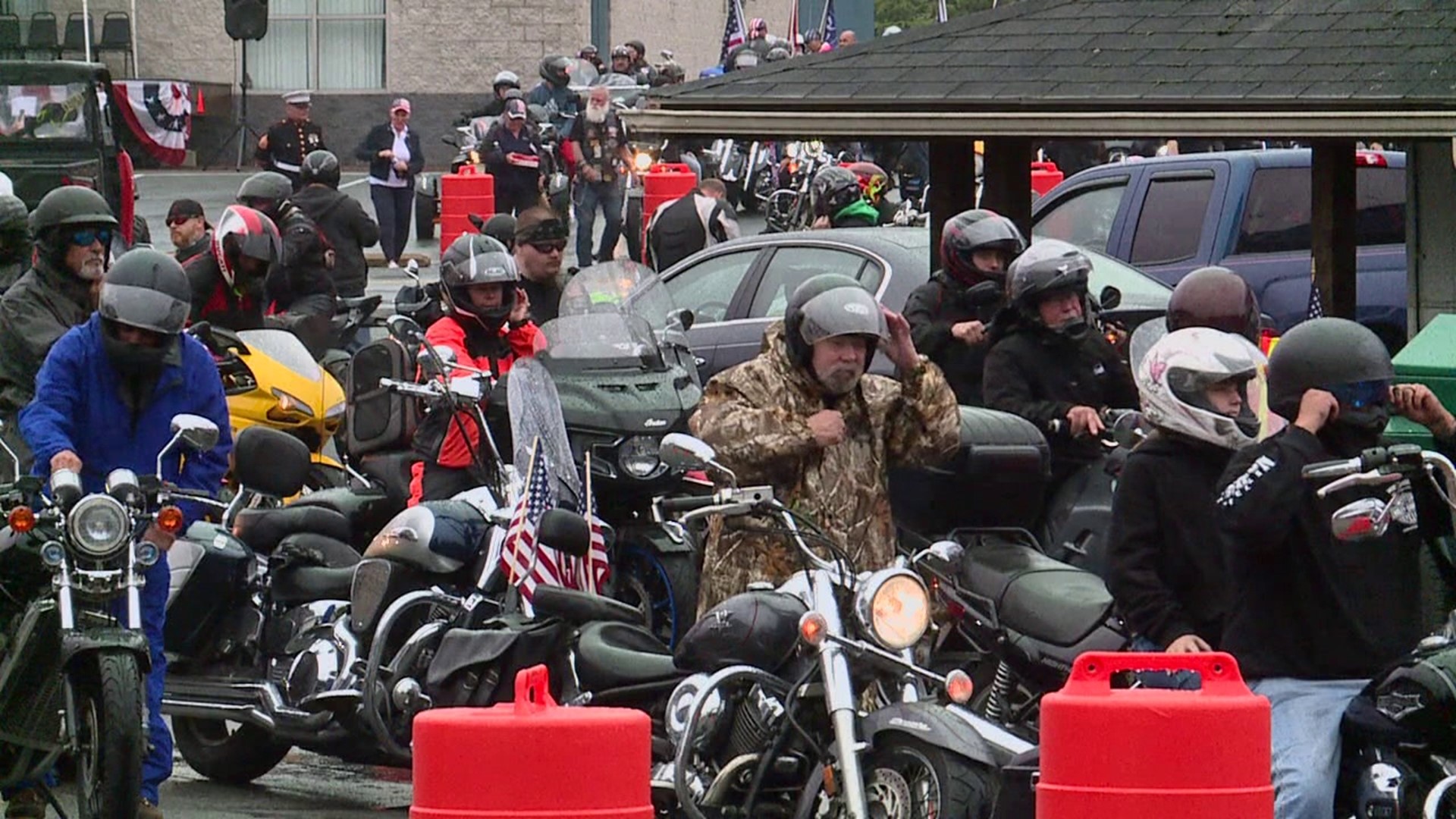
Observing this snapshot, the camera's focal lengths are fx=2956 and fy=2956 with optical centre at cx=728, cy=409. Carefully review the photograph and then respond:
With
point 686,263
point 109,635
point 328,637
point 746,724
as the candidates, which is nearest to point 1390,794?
point 746,724

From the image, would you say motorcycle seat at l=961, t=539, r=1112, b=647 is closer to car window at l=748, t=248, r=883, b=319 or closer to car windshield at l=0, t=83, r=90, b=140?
car window at l=748, t=248, r=883, b=319

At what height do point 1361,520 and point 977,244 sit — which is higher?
point 977,244

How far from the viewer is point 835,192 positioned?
2394 cm

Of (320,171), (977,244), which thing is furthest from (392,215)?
(977,244)

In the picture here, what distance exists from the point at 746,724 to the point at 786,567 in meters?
Answer: 0.84

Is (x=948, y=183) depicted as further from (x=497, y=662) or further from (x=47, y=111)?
(x=47, y=111)

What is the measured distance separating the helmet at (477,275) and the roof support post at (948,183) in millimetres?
3320

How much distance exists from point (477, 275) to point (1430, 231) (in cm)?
431

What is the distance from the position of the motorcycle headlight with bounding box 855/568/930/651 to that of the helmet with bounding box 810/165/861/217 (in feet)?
54.5

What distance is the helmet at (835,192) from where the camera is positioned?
78.2ft

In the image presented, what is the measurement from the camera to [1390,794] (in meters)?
6.02

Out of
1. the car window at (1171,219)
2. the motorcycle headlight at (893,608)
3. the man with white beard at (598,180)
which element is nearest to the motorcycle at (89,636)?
the motorcycle headlight at (893,608)

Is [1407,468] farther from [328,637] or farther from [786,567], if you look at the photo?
[328,637]

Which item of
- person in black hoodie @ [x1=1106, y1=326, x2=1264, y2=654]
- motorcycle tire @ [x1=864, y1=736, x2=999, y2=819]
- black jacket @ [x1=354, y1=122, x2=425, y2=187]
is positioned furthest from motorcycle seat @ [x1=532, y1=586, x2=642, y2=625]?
black jacket @ [x1=354, y1=122, x2=425, y2=187]
